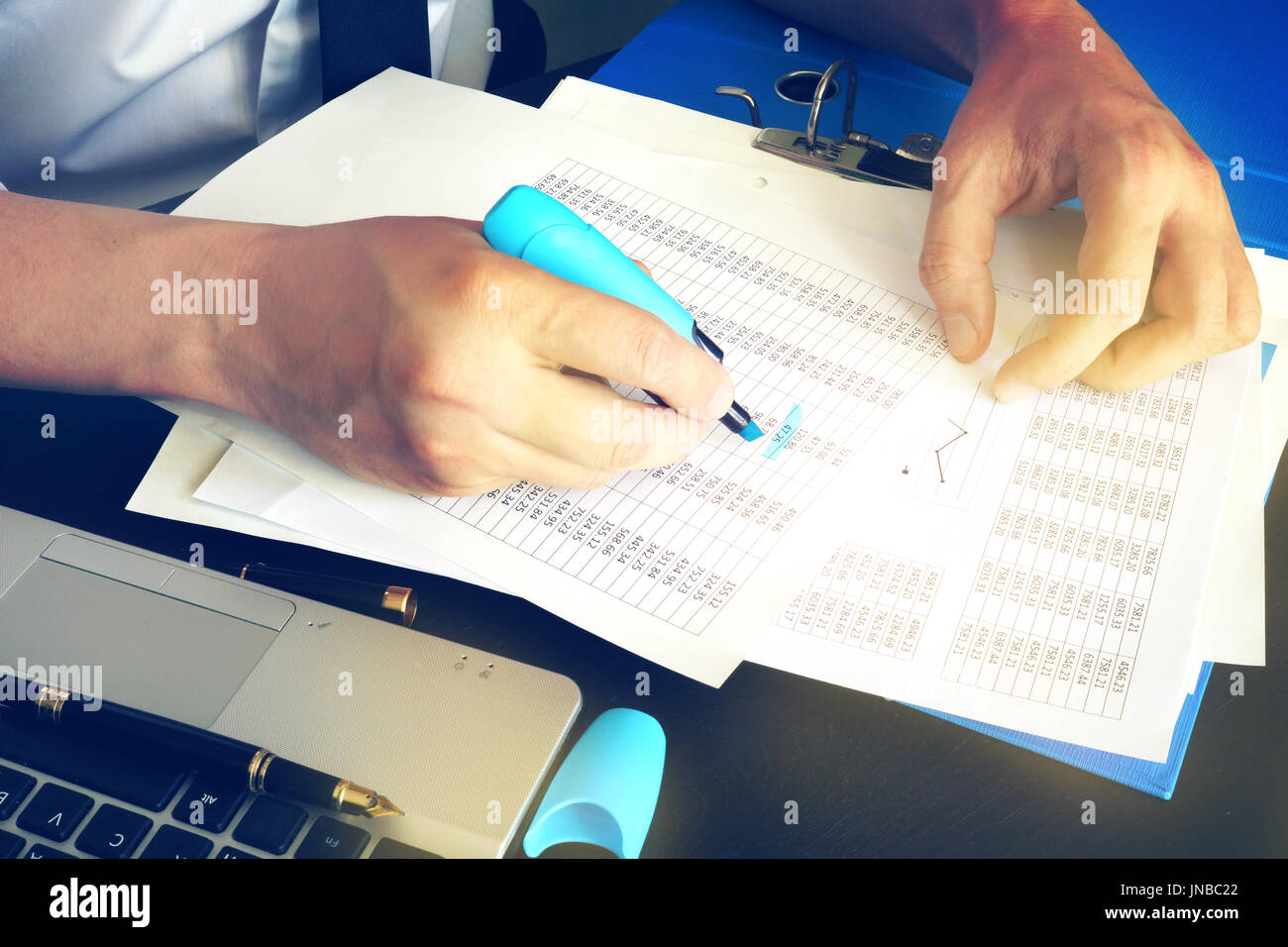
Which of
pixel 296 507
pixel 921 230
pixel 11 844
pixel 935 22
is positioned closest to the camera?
pixel 11 844

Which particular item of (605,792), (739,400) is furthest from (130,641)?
(739,400)

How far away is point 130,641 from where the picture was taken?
46cm

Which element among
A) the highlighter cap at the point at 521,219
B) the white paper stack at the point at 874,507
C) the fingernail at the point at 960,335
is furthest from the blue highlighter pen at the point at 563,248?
the fingernail at the point at 960,335

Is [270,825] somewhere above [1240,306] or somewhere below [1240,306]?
below

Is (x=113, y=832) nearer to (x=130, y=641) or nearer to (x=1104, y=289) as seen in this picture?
(x=130, y=641)

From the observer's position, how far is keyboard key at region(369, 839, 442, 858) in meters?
0.40

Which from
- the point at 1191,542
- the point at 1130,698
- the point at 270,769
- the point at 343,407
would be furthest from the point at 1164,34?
the point at 270,769

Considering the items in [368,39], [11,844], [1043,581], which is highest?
[368,39]

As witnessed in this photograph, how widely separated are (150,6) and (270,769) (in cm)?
60

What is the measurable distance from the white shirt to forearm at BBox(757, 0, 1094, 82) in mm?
361

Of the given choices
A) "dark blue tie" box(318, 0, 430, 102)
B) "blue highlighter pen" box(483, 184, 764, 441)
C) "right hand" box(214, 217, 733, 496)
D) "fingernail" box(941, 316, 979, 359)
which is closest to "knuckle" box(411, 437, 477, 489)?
"right hand" box(214, 217, 733, 496)

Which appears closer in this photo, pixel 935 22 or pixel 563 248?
pixel 563 248

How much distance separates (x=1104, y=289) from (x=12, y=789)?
0.64 m

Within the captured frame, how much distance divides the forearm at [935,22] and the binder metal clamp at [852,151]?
3.6 inches
